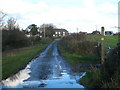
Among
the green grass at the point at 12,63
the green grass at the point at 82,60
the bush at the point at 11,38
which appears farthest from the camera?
the bush at the point at 11,38

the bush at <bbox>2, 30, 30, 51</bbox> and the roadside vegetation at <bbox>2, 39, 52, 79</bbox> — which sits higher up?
the bush at <bbox>2, 30, 30, 51</bbox>

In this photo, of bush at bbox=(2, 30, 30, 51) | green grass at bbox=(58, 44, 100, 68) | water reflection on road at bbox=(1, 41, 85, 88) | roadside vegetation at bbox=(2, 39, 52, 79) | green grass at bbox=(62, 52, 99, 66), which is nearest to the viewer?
water reflection on road at bbox=(1, 41, 85, 88)

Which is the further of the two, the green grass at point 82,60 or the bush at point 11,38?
the bush at point 11,38

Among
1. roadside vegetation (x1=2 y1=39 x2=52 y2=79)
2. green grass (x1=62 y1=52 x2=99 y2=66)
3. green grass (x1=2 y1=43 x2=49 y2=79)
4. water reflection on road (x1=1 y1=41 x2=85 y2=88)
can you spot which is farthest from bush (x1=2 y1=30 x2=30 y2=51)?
water reflection on road (x1=1 y1=41 x2=85 y2=88)

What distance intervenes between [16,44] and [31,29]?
65.0m

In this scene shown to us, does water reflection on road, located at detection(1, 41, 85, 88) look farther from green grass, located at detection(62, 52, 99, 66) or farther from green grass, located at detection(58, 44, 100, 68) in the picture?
green grass, located at detection(62, 52, 99, 66)

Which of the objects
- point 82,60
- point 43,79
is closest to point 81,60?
point 82,60

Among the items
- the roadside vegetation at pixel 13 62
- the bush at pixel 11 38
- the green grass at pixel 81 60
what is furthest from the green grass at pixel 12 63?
the bush at pixel 11 38

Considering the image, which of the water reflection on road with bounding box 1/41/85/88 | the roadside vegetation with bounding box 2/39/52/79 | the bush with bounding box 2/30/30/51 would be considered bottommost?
the roadside vegetation with bounding box 2/39/52/79

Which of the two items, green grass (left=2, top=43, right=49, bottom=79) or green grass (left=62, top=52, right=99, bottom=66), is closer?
green grass (left=2, top=43, right=49, bottom=79)

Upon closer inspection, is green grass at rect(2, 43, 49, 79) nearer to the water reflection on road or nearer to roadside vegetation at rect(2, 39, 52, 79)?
roadside vegetation at rect(2, 39, 52, 79)

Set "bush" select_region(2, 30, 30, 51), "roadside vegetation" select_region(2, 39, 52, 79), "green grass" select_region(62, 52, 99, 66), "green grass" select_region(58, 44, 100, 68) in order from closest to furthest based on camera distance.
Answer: "roadside vegetation" select_region(2, 39, 52, 79) → "green grass" select_region(58, 44, 100, 68) → "green grass" select_region(62, 52, 99, 66) → "bush" select_region(2, 30, 30, 51)

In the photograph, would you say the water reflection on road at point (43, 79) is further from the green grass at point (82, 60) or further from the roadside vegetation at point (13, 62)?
the green grass at point (82, 60)

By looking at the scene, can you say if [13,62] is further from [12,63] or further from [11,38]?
[11,38]
